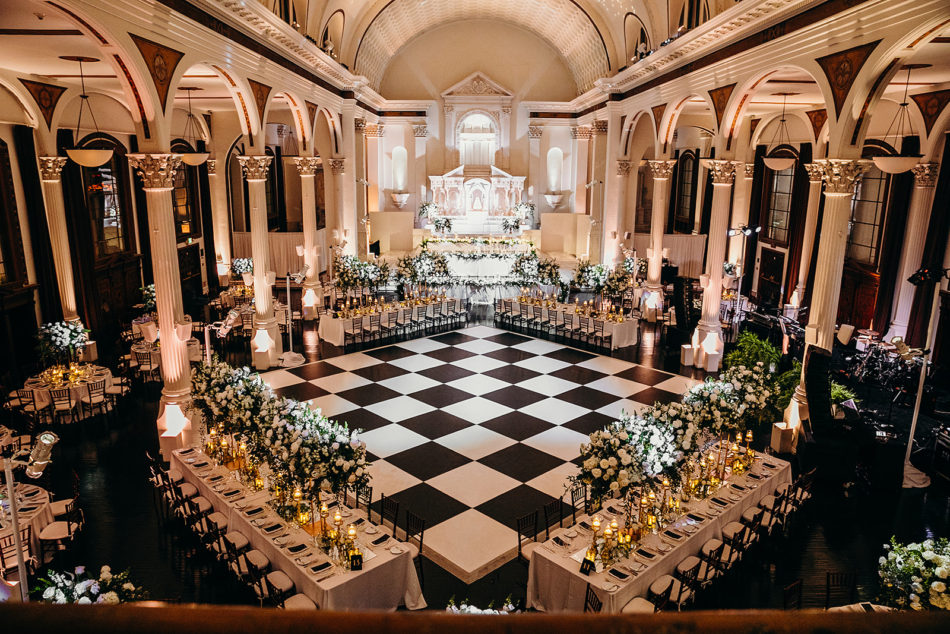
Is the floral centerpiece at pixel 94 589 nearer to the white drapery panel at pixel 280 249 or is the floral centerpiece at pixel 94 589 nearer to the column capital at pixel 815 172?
the column capital at pixel 815 172

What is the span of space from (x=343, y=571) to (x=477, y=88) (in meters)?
28.2

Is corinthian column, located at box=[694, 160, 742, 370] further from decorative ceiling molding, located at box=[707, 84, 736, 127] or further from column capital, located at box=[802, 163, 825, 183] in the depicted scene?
column capital, located at box=[802, 163, 825, 183]

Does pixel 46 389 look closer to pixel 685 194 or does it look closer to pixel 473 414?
pixel 473 414

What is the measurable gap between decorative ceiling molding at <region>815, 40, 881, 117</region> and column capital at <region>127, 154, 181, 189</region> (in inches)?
446

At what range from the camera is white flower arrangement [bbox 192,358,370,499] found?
7.36 metres

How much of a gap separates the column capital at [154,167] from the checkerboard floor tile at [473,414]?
4556mm

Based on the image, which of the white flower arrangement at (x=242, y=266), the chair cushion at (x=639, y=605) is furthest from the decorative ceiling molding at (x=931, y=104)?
the white flower arrangement at (x=242, y=266)

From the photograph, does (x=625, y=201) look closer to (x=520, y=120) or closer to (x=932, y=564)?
A: (x=520, y=120)

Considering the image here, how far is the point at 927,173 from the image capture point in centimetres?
1553

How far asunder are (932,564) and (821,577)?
257 cm

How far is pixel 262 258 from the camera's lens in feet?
51.6

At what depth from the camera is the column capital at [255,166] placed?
1557 cm

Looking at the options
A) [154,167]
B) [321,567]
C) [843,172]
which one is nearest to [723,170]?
[843,172]

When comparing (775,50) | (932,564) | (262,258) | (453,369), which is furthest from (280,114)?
(932,564)
